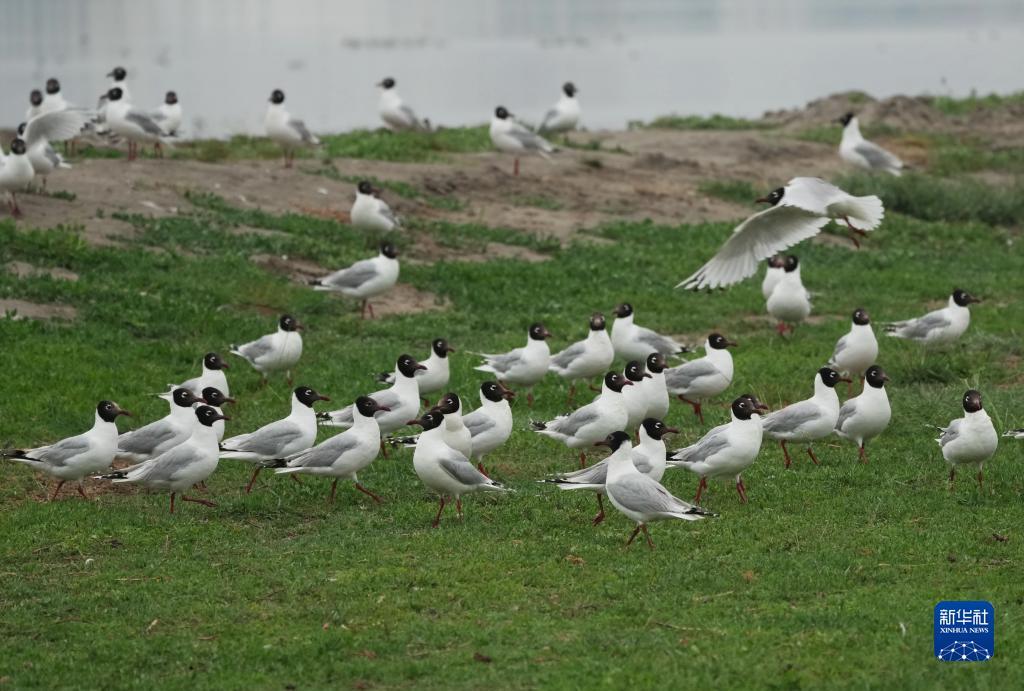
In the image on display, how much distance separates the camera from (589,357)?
15742mm

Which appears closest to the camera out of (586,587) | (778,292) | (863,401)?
(586,587)

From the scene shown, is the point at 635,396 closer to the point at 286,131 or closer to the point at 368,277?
the point at 368,277

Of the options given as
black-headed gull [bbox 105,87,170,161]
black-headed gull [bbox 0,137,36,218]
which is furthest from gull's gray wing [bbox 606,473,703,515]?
black-headed gull [bbox 105,87,170,161]

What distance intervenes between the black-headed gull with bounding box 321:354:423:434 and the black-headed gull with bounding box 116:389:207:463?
1253mm

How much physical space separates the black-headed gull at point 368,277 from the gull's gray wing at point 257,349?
2.61 m

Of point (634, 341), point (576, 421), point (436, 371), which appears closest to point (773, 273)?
point (634, 341)

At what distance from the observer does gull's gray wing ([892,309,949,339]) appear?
1700cm

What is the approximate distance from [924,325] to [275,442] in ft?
24.9

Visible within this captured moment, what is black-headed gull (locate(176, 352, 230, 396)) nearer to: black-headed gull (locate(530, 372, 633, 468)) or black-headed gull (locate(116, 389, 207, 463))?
black-headed gull (locate(116, 389, 207, 463))

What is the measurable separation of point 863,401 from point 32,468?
7.04m

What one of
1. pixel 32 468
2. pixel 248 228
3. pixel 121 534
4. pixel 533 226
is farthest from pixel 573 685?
pixel 533 226

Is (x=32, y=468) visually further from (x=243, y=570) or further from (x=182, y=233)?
(x=182, y=233)

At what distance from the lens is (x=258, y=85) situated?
2068 inches

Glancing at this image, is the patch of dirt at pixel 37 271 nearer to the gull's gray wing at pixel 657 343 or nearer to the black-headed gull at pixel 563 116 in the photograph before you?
the gull's gray wing at pixel 657 343
